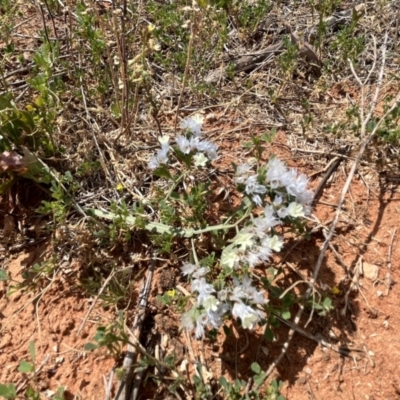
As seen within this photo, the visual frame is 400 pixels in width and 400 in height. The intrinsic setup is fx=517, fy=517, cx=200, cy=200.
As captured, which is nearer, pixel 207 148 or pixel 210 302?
pixel 210 302

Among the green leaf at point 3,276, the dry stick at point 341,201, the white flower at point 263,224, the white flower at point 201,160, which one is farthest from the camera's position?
the green leaf at point 3,276

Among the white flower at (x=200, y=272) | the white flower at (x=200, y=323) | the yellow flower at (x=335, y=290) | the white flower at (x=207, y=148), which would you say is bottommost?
the yellow flower at (x=335, y=290)

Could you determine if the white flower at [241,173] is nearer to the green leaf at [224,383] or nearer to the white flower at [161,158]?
the white flower at [161,158]

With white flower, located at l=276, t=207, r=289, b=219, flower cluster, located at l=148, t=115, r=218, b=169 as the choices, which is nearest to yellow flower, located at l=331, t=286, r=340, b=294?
white flower, located at l=276, t=207, r=289, b=219

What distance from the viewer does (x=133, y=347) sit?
6.84ft

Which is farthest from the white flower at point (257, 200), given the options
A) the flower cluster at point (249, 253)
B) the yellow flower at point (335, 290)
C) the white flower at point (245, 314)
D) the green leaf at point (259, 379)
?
the green leaf at point (259, 379)

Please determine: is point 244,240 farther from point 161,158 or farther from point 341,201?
point 341,201

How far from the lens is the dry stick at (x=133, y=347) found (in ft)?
6.63

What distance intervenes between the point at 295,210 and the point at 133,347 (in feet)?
2.78

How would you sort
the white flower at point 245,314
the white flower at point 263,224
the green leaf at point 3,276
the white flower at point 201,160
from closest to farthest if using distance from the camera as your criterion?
the white flower at point 245,314
the white flower at point 263,224
the white flower at point 201,160
the green leaf at point 3,276

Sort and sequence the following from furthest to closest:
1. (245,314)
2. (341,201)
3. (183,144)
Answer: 1. (341,201)
2. (183,144)
3. (245,314)

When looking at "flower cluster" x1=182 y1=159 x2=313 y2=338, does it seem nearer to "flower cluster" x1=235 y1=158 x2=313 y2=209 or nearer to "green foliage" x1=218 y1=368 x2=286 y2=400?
"flower cluster" x1=235 y1=158 x2=313 y2=209

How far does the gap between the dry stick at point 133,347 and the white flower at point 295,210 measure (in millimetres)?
723

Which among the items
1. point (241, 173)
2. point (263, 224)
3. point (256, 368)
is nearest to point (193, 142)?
point (241, 173)
